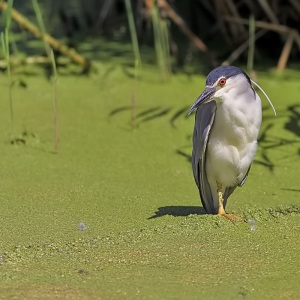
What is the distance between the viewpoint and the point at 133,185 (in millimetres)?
4078

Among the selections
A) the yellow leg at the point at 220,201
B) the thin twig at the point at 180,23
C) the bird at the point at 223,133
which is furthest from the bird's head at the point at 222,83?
the thin twig at the point at 180,23

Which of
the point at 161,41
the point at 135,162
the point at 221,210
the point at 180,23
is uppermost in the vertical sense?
the point at 180,23

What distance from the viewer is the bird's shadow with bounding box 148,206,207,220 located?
369 cm

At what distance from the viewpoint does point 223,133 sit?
3574 mm

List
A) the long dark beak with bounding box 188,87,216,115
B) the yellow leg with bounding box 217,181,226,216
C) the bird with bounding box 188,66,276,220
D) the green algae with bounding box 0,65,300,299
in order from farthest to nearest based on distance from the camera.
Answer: the yellow leg with bounding box 217,181,226,216, the bird with bounding box 188,66,276,220, the long dark beak with bounding box 188,87,216,115, the green algae with bounding box 0,65,300,299

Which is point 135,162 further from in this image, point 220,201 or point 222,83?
point 222,83

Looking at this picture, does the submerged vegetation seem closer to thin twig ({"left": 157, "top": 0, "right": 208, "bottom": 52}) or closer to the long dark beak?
thin twig ({"left": 157, "top": 0, "right": 208, "bottom": 52})

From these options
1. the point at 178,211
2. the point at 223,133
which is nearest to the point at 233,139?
the point at 223,133

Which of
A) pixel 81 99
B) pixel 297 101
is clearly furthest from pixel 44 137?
pixel 297 101

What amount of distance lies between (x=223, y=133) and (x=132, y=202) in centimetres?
53

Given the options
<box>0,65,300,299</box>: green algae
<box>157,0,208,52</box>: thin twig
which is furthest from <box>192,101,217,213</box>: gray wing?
<box>157,0,208,52</box>: thin twig

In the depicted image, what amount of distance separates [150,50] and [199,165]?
7.10 feet

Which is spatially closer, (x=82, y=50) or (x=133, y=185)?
(x=133, y=185)

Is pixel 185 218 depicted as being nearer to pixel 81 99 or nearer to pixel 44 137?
pixel 44 137
